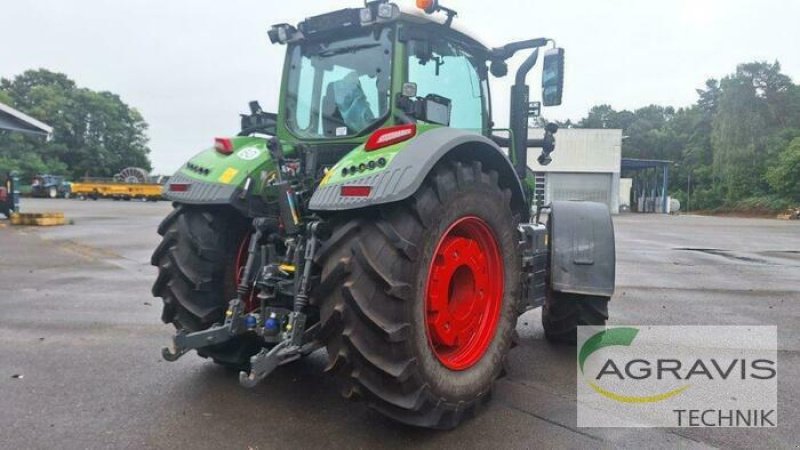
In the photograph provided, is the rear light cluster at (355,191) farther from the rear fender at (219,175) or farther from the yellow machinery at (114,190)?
the yellow machinery at (114,190)

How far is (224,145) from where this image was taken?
4.12 meters

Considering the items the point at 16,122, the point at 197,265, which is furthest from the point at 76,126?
the point at 197,265

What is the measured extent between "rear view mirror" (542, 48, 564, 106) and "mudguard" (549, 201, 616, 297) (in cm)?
100

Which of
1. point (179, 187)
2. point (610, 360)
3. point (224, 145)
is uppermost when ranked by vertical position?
point (224, 145)

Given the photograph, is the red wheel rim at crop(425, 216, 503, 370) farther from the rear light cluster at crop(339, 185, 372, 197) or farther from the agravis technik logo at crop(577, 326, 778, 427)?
the agravis technik logo at crop(577, 326, 778, 427)

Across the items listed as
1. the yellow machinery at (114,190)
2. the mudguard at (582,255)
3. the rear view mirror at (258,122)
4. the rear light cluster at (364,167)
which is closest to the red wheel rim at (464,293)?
the rear light cluster at (364,167)

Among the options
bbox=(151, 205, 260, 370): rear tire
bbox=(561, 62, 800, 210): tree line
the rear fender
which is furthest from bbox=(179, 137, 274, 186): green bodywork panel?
bbox=(561, 62, 800, 210): tree line

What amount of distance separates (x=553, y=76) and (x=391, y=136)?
210cm

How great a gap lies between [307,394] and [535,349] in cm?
225

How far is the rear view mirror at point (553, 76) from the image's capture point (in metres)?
4.66

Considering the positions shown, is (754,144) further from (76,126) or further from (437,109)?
(76,126)

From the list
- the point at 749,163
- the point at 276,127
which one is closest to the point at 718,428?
the point at 276,127

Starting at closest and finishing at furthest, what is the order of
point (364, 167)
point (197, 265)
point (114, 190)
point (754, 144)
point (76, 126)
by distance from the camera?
1. point (364, 167)
2. point (197, 265)
3. point (114, 190)
4. point (754, 144)
5. point (76, 126)

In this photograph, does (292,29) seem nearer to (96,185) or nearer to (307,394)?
(307,394)
